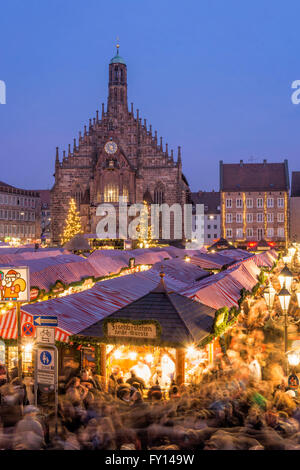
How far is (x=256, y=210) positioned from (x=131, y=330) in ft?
214

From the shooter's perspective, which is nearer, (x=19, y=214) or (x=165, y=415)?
(x=165, y=415)

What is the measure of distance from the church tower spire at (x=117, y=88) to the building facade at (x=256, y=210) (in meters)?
20.2

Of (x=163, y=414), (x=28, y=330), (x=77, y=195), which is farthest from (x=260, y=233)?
(x=163, y=414)

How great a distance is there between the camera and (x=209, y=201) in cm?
8588

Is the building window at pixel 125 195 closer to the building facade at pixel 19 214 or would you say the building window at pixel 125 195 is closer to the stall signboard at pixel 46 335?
the building facade at pixel 19 214

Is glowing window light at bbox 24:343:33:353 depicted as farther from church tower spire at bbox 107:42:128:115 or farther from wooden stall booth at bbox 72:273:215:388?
church tower spire at bbox 107:42:128:115

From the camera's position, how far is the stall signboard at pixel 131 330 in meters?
8.95

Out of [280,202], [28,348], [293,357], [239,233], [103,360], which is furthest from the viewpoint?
[239,233]

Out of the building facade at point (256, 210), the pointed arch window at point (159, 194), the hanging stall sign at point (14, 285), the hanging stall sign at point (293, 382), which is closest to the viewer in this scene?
the hanging stall sign at point (293, 382)

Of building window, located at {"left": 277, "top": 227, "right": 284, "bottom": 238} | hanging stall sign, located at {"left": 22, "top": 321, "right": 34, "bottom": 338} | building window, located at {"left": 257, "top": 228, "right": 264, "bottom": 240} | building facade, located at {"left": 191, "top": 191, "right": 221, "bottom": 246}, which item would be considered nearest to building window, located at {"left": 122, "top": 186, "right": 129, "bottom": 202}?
building window, located at {"left": 257, "top": 228, "right": 264, "bottom": 240}

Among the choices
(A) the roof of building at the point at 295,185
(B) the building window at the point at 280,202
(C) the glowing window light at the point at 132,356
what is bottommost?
(C) the glowing window light at the point at 132,356

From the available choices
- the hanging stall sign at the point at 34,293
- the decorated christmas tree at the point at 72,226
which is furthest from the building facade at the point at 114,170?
the hanging stall sign at the point at 34,293

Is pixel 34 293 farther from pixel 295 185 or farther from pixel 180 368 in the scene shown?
pixel 295 185
